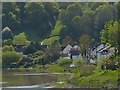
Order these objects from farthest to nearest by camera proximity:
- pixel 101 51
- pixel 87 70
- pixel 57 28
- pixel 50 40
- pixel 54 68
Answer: pixel 50 40, pixel 57 28, pixel 54 68, pixel 101 51, pixel 87 70

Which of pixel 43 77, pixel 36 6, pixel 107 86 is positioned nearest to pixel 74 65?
pixel 43 77

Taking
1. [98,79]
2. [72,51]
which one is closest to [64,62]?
[72,51]

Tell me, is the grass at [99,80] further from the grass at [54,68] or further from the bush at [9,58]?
the grass at [54,68]

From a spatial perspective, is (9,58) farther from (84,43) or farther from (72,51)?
(72,51)

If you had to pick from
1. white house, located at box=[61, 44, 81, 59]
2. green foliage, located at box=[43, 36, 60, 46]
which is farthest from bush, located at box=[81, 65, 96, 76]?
green foliage, located at box=[43, 36, 60, 46]

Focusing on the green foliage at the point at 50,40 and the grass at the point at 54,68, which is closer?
the grass at the point at 54,68

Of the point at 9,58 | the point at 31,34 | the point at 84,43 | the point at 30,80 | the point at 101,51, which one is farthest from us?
the point at 31,34

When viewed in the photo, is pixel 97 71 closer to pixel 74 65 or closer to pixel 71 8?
pixel 74 65

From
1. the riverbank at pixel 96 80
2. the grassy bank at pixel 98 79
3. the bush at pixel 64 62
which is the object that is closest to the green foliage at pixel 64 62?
the bush at pixel 64 62

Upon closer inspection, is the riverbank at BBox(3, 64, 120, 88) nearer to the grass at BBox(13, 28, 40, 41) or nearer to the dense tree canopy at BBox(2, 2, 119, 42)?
the dense tree canopy at BBox(2, 2, 119, 42)

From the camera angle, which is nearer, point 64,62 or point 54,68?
point 64,62

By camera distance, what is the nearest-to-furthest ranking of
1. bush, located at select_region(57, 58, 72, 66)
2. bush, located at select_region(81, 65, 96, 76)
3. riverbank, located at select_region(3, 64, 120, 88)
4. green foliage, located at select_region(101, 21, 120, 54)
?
riverbank, located at select_region(3, 64, 120, 88)
bush, located at select_region(81, 65, 96, 76)
green foliage, located at select_region(101, 21, 120, 54)
bush, located at select_region(57, 58, 72, 66)
